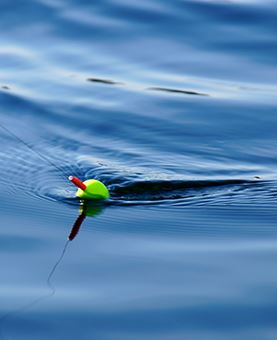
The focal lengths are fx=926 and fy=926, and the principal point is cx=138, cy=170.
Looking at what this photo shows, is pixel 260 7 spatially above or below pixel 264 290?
above

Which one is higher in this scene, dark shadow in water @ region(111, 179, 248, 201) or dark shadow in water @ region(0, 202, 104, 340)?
dark shadow in water @ region(111, 179, 248, 201)

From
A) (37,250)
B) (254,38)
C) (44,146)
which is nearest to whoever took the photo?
(37,250)

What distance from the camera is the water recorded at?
3385 mm

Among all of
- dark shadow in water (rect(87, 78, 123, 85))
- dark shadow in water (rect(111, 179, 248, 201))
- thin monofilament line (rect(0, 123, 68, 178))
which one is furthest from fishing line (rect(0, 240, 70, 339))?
dark shadow in water (rect(87, 78, 123, 85))

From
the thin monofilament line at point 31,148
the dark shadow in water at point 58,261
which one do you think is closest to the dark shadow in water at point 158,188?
the dark shadow in water at point 58,261

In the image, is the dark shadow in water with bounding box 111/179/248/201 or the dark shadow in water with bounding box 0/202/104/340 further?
the dark shadow in water with bounding box 111/179/248/201

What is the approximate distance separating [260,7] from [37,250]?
5.20 m

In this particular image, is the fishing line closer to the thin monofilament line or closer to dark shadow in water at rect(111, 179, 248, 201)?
dark shadow in water at rect(111, 179, 248, 201)

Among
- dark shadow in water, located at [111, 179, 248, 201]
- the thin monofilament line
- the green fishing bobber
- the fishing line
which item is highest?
the thin monofilament line

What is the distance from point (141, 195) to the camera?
4648 millimetres

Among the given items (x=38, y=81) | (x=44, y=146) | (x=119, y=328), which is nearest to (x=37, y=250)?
(x=119, y=328)

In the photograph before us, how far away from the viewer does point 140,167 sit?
202 inches

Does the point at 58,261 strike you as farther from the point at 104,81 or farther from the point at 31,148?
the point at 104,81

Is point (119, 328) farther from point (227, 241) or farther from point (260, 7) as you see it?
point (260, 7)
